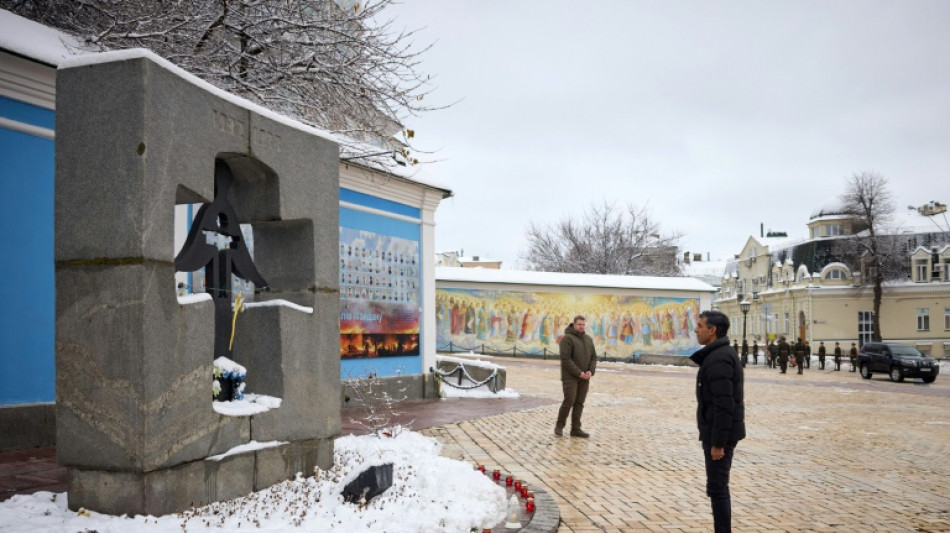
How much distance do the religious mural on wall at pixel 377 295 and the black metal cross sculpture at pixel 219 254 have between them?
7.28 metres

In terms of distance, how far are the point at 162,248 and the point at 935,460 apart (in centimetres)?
1001

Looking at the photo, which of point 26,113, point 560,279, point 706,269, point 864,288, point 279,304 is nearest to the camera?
point 279,304

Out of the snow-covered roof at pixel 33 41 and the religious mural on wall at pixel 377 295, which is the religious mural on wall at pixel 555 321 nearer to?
the religious mural on wall at pixel 377 295

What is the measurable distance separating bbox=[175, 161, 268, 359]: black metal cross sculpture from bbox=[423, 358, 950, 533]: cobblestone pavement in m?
3.21

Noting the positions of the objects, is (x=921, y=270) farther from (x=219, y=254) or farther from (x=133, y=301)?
(x=133, y=301)

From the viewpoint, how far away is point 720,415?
543 cm

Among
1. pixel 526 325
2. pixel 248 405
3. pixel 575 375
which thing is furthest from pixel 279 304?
pixel 526 325

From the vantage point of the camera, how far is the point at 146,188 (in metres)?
4.82

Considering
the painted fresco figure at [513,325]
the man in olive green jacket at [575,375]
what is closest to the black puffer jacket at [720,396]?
the man in olive green jacket at [575,375]

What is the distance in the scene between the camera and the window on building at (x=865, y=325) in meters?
54.5

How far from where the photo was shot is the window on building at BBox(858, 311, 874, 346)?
5445 cm

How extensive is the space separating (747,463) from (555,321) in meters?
25.3

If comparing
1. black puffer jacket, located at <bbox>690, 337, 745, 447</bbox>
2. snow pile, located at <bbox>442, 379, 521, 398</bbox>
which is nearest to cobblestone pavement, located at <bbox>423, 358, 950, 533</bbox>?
black puffer jacket, located at <bbox>690, 337, 745, 447</bbox>

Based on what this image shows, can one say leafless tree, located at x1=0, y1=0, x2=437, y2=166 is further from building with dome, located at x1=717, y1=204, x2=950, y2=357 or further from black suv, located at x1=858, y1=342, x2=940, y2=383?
building with dome, located at x1=717, y1=204, x2=950, y2=357
